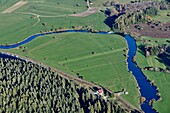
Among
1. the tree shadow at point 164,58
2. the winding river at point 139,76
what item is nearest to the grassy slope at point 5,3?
the winding river at point 139,76

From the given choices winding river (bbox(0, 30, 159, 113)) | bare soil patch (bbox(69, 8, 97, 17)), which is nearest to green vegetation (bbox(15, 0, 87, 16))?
bare soil patch (bbox(69, 8, 97, 17))

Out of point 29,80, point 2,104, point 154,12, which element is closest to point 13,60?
point 29,80

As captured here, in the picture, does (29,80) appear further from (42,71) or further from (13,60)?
(13,60)

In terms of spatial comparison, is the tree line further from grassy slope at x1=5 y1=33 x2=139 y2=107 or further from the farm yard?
grassy slope at x1=5 y1=33 x2=139 y2=107

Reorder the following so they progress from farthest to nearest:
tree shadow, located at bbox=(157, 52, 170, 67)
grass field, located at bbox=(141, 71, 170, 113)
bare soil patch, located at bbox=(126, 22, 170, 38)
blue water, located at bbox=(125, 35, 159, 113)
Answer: bare soil patch, located at bbox=(126, 22, 170, 38), tree shadow, located at bbox=(157, 52, 170, 67), blue water, located at bbox=(125, 35, 159, 113), grass field, located at bbox=(141, 71, 170, 113)

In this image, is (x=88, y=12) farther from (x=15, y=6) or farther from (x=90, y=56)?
(x=90, y=56)

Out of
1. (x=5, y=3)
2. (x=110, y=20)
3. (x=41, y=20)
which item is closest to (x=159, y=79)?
(x=110, y=20)

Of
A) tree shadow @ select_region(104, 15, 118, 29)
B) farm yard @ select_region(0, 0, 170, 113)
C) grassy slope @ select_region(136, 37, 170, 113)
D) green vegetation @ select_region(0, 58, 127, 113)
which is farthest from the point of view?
tree shadow @ select_region(104, 15, 118, 29)

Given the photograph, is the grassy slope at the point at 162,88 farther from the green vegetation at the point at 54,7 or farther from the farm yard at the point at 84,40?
the green vegetation at the point at 54,7
